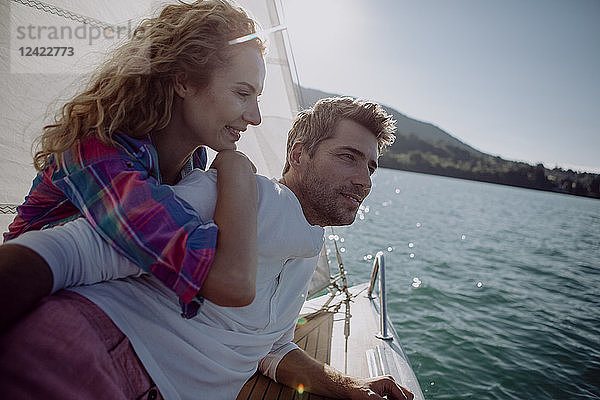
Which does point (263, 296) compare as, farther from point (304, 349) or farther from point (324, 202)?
point (304, 349)

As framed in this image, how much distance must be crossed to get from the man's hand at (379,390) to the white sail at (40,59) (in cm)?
163

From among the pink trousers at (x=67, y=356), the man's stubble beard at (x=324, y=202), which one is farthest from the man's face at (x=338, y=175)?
the pink trousers at (x=67, y=356)

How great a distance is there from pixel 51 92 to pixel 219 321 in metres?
1.42

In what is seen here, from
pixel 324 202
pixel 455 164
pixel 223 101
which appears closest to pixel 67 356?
pixel 223 101

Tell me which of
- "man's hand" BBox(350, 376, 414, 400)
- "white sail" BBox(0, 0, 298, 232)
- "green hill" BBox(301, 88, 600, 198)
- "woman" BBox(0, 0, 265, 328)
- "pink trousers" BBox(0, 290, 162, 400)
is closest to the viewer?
"pink trousers" BBox(0, 290, 162, 400)

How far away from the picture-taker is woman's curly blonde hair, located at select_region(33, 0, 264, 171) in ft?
3.88

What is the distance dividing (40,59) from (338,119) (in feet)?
4.58

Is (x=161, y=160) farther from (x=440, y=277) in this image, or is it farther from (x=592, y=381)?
(x=440, y=277)

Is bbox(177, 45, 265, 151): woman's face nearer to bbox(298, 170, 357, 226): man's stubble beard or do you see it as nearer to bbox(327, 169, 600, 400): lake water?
bbox(298, 170, 357, 226): man's stubble beard

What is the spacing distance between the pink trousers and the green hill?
96290 mm

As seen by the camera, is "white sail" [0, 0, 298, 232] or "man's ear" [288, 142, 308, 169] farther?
"man's ear" [288, 142, 308, 169]

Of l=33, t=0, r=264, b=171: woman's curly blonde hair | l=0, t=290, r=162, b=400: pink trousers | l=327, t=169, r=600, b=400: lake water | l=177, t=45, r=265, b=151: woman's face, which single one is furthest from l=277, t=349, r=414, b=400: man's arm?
l=327, t=169, r=600, b=400: lake water

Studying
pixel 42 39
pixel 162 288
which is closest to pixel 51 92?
pixel 42 39

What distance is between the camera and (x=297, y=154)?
2.04 m
